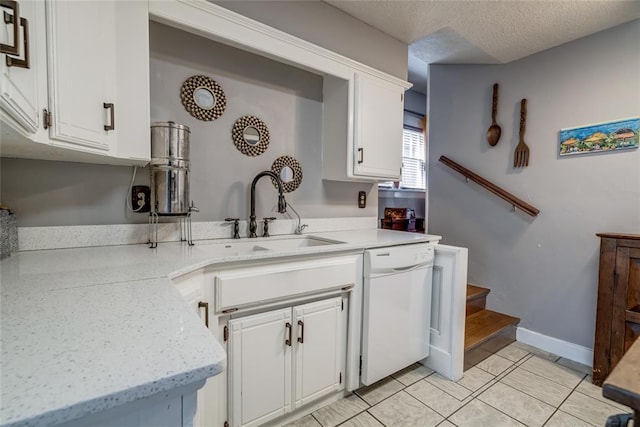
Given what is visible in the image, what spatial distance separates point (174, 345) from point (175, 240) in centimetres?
125

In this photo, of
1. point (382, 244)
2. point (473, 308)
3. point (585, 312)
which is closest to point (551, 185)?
point (585, 312)

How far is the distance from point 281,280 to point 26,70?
112 centimetres

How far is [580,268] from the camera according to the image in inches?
87.4

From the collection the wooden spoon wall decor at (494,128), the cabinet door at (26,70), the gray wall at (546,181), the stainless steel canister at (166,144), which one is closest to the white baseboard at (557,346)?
the gray wall at (546,181)

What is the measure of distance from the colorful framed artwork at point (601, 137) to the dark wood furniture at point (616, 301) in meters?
0.67

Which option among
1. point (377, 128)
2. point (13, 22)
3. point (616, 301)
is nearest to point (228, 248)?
point (13, 22)

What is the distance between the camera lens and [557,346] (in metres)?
2.31

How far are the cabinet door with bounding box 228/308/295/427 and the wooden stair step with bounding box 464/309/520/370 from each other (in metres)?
1.37

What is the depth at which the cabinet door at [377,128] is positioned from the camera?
2092 mm

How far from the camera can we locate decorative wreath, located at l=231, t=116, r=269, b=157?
1.83 meters

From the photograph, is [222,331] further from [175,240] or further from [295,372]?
[175,240]

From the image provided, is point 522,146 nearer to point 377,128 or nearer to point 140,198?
point 377,128

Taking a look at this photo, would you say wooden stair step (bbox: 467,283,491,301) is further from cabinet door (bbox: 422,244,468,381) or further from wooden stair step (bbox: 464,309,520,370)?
cabinet door (bbox: 422,244,468,381)

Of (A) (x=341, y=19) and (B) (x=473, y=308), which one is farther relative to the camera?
(B) (x=473, y=308)
